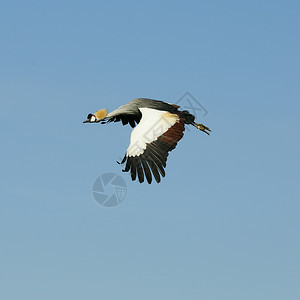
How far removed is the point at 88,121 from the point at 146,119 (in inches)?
147

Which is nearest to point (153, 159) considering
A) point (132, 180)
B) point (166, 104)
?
point (132, 180)

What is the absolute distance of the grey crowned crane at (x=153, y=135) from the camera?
2127 centimetres

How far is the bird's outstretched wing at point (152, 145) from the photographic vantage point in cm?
2120

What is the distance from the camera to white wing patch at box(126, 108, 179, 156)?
2177 centimetres

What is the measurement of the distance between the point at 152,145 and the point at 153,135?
1.56 ft

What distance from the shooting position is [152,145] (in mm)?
21781

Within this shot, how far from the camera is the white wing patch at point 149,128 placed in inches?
857

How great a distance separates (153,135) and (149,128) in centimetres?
38

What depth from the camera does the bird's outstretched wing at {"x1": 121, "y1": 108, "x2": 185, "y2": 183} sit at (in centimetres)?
2120

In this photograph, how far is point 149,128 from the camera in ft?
73.5

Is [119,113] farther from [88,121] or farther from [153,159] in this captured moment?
[153,159]

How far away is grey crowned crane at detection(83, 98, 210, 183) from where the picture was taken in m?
21.3

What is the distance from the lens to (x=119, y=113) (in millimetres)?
25094

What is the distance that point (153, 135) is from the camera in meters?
22.1
